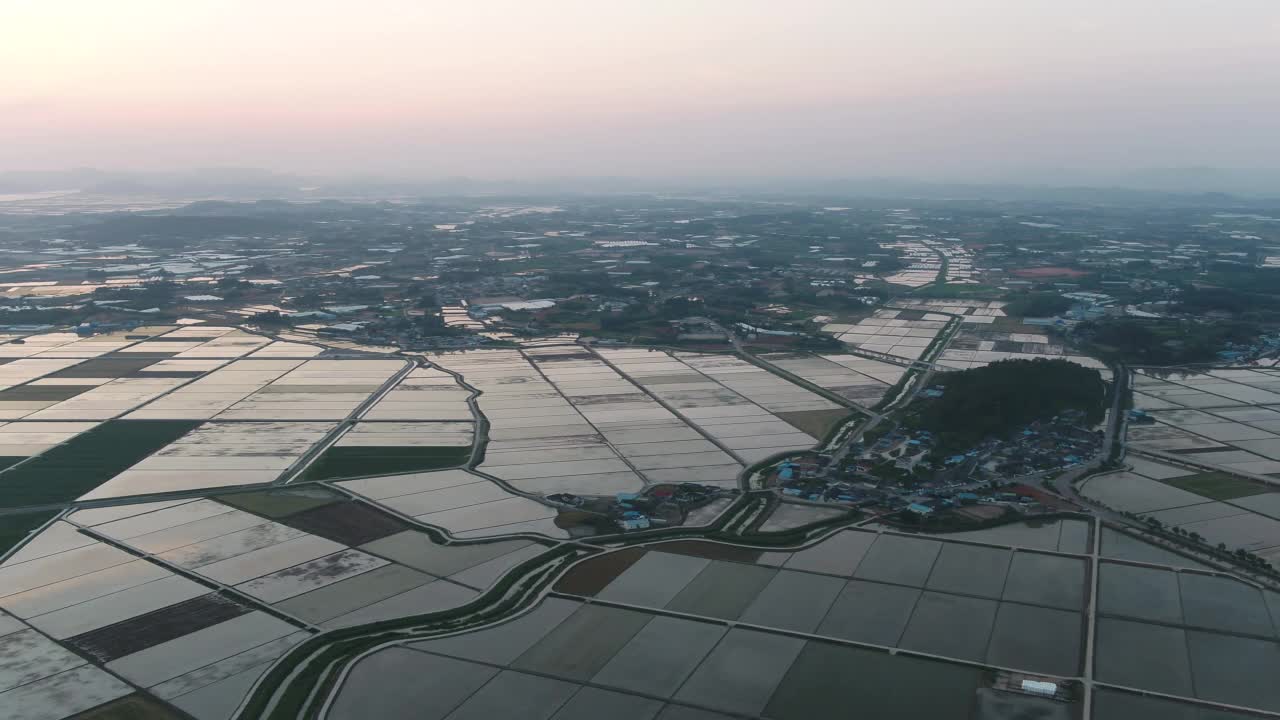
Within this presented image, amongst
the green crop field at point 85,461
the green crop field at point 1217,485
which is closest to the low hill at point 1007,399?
the green crop field at point 1217,485

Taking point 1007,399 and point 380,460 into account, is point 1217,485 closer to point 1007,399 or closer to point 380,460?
point 1007,399

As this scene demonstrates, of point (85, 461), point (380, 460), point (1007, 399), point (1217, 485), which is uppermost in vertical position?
point (1007, 399)

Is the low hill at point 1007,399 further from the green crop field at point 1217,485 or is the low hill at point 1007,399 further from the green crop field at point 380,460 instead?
the green crop field at point 380,460

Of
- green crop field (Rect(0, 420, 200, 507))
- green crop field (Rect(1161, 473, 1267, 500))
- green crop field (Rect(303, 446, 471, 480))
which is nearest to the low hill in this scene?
green crop field (Rect(1161, 473, 1267, 500))

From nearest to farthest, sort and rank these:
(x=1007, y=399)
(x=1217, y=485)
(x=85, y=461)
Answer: (x=1217, y=485) → (x=85, y=461) → (x=1007, y=399)

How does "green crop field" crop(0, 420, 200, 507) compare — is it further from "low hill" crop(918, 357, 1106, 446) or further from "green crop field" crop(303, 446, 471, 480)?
"low hill" crop(918, 357, 1106, 446)

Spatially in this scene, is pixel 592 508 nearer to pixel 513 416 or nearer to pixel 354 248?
pixel 513 416

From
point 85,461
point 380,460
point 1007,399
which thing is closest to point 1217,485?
point 1007,399

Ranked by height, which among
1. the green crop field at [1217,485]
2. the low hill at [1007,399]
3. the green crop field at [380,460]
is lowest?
the green crop field at [380,460]

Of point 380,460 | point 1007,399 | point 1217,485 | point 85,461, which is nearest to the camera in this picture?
point 1217,485

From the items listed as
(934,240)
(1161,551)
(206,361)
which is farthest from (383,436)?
(934,240)

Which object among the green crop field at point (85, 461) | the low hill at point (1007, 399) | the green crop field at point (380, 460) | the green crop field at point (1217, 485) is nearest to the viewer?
the green crop field at point (1217, 485)
